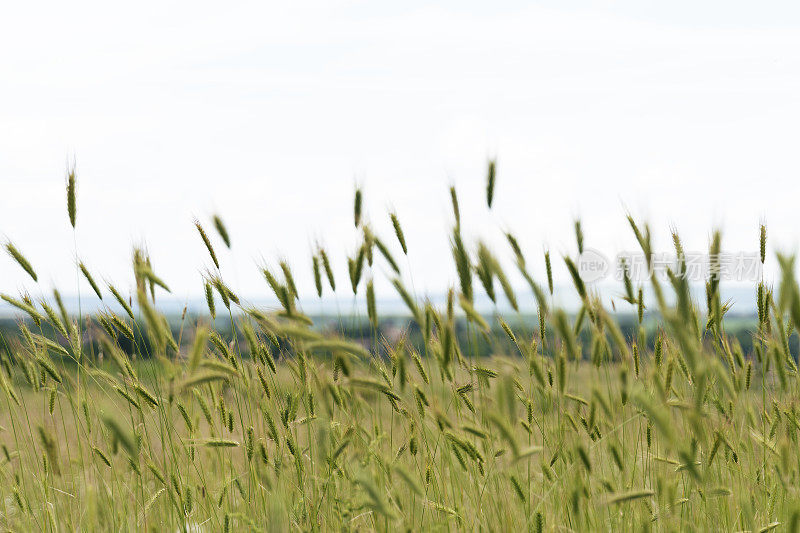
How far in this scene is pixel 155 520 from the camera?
8.93 feet

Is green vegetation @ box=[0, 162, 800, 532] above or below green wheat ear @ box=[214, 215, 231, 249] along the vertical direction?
below

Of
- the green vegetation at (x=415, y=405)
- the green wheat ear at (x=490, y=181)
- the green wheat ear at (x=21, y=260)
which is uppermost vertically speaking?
the green wheat ear at (x=490, y=181)

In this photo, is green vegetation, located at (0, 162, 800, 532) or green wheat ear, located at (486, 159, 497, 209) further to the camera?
green wheat ear, located at (486, 159, 497, 209)

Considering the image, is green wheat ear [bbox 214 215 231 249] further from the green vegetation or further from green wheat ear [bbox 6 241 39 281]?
green wheat ear [bbox 6 241 39 281]

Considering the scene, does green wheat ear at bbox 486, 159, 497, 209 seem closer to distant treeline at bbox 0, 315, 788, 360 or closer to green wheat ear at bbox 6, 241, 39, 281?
distant treeline at bbox 0, 315, 788, 360

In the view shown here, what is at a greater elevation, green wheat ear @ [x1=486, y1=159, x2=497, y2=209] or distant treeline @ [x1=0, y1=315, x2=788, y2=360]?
green wheat ear @ [x1=486, y1=159, x2=497, y2=209]

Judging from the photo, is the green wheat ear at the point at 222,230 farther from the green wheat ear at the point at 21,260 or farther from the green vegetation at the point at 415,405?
the green wheat ear at the point at 21,260

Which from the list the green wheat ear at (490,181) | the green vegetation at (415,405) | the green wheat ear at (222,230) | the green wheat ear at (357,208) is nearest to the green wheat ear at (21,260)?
the green vegetation at (415,405)

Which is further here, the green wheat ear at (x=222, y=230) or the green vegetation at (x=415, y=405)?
the green wheat ear at (x=222, y=230)

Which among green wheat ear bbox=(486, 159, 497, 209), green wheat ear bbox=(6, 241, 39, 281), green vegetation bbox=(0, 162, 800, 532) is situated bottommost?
green vegetation bbox=(0, 162, 800, 532)

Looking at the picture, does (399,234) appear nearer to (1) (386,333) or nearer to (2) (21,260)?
(1) (386,333)

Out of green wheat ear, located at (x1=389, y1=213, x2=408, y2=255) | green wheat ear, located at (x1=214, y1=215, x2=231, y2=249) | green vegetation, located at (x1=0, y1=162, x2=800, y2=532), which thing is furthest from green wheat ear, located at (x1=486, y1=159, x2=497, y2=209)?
green wheat ear, located at (x1=214, y1=215, x2=231, y2=249)

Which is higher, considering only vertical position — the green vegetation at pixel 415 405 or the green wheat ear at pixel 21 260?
the green wheat ear at pixel 21 260

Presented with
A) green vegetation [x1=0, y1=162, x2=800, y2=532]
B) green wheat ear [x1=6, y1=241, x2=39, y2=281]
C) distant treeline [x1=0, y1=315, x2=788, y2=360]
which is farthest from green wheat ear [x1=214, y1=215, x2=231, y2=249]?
green wheat ear [x1=6, y1=241, x2=39, y2=281]
